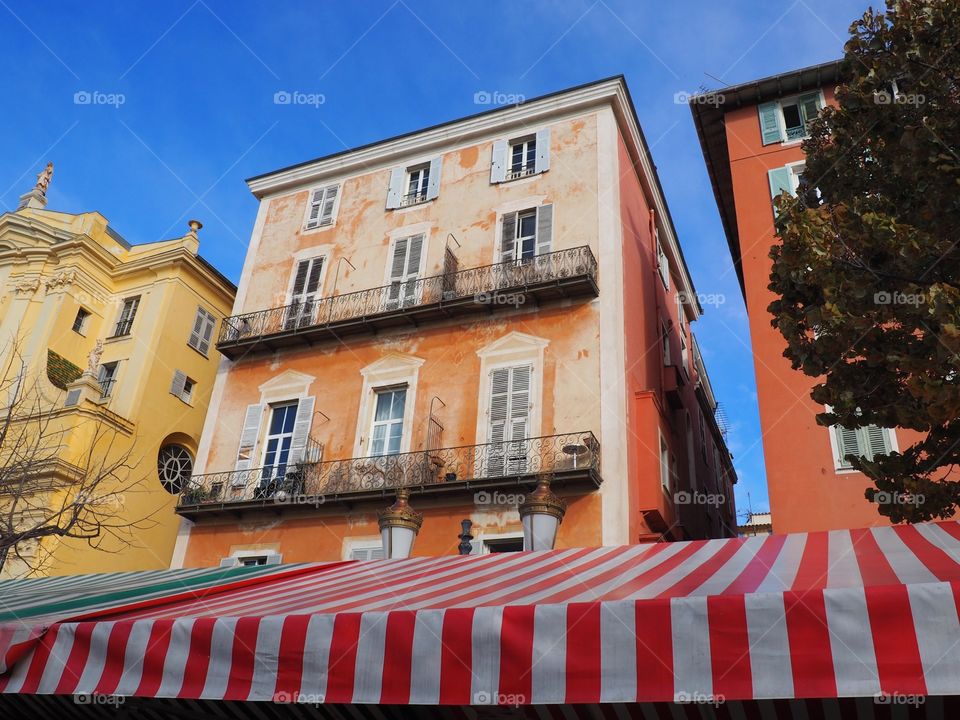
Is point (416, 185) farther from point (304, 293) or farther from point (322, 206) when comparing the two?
point (304, 293)

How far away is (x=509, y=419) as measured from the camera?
15.8 meters

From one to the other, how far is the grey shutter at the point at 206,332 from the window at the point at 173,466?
351 centimetres

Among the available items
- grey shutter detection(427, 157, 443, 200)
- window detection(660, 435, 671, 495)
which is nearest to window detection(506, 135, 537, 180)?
grey shutter detection(427, 157, 443, 200)

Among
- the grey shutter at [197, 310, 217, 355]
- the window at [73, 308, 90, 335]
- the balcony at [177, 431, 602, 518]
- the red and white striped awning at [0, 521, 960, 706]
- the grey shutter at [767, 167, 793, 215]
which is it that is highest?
the grey shutter at [197, 310, 217, 355]

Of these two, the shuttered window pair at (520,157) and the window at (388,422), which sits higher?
the shuttered window pair at (520,157)

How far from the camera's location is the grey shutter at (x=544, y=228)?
57.9 ft

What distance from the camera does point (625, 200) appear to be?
749 inches

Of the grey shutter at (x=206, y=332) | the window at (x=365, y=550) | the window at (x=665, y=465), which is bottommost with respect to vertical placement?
the window at (x=365, y=550)

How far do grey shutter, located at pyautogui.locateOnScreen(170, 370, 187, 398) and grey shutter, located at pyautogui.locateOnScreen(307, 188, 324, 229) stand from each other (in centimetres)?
740

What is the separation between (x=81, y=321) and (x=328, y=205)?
9.90 m

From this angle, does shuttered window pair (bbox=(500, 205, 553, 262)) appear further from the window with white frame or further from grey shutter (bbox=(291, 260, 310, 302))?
grey shutter (bbox=(291, 260, 310, 302))

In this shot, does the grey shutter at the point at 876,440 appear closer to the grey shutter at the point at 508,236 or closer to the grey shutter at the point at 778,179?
the grey shutter at the point at 778,179

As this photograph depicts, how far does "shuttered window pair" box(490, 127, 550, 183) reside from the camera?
62.8 feet

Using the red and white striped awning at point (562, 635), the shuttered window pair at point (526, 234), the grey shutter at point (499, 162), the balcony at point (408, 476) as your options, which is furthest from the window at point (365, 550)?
the red and white striped awning at point (562, 635)
